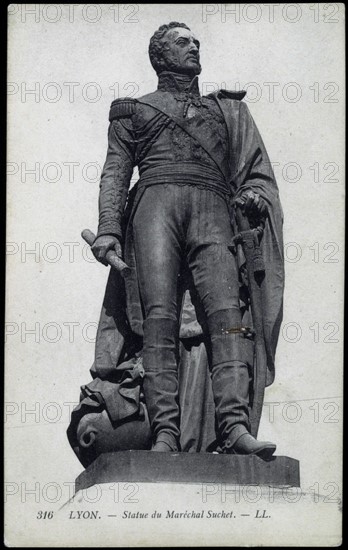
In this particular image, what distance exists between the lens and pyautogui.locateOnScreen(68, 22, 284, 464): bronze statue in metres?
11.8

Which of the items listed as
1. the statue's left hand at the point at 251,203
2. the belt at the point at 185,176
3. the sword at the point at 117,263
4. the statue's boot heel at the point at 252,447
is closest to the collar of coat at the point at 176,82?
the belt at the point at 185,176

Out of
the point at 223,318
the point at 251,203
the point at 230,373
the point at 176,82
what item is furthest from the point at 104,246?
the point at 176,82

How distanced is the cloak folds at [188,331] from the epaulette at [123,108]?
8cm

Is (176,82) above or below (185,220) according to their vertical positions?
above

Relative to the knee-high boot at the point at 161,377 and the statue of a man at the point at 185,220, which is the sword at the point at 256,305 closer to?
the statue of a man at the point at 185,220

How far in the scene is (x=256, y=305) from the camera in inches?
471

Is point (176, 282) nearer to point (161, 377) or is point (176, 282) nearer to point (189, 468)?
point (161, 377)

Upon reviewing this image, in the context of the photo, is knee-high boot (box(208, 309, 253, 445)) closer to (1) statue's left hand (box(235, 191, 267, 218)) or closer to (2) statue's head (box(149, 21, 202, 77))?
(1) statue's left hand (box(235, 191, 267, 218))

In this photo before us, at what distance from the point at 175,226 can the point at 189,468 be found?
165 centimetres

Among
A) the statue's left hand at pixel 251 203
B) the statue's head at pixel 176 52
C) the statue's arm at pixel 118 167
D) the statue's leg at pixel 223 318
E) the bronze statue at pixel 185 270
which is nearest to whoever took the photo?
the statue's leg at pixel 223 318

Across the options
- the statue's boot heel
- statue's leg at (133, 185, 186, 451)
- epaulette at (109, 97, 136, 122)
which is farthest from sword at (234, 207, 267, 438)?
epaulette at (109, 97, 136, 122)

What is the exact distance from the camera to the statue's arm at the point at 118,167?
12156mm

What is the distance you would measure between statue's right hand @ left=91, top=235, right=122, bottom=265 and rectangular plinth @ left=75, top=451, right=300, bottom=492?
133 centimetres

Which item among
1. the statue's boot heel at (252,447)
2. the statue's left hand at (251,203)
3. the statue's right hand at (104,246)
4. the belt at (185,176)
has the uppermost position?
the belt at (185,176)
